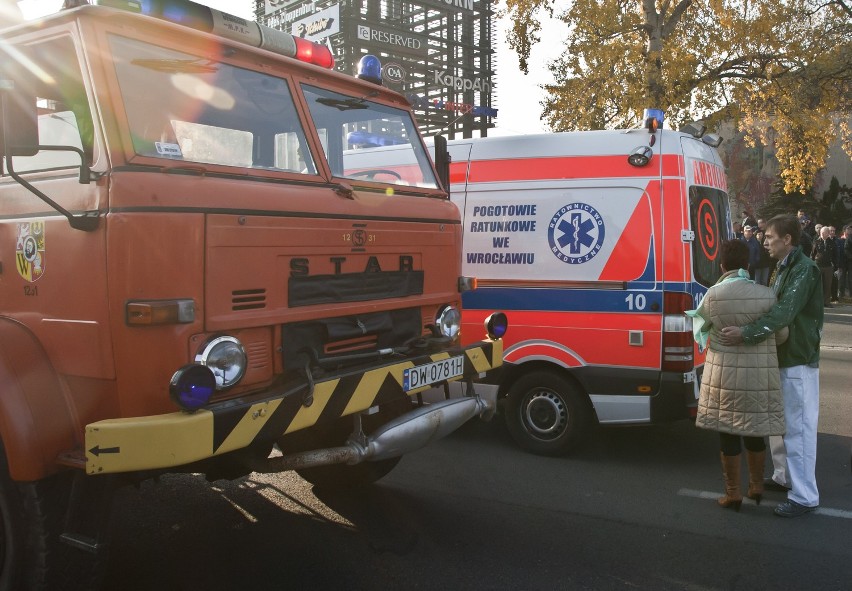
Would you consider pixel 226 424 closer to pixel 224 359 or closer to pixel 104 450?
pixel 224 359

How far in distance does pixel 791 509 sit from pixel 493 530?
1844 millimetres

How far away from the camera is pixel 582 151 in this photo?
18.9ft

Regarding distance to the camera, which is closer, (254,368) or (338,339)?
(254,368)

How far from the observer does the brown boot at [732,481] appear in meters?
4.72

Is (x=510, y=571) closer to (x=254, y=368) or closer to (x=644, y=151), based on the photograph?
(x=254, y=368)

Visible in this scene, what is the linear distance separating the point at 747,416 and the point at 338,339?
252 centimetres

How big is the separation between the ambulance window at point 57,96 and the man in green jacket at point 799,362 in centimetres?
367

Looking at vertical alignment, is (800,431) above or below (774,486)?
above

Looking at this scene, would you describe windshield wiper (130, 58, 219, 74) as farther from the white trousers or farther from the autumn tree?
the autumn tree

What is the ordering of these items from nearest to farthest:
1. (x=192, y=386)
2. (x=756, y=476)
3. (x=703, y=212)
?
(x=192, y=386) → (x=756, y=476) → (x=703, y=212)

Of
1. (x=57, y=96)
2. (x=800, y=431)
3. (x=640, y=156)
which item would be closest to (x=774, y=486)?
(x=800, y=431)

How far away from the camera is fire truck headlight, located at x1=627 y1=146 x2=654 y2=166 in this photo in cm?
552

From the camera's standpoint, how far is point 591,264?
571cm

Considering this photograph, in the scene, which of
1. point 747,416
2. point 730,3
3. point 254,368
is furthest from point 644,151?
point 730,3
